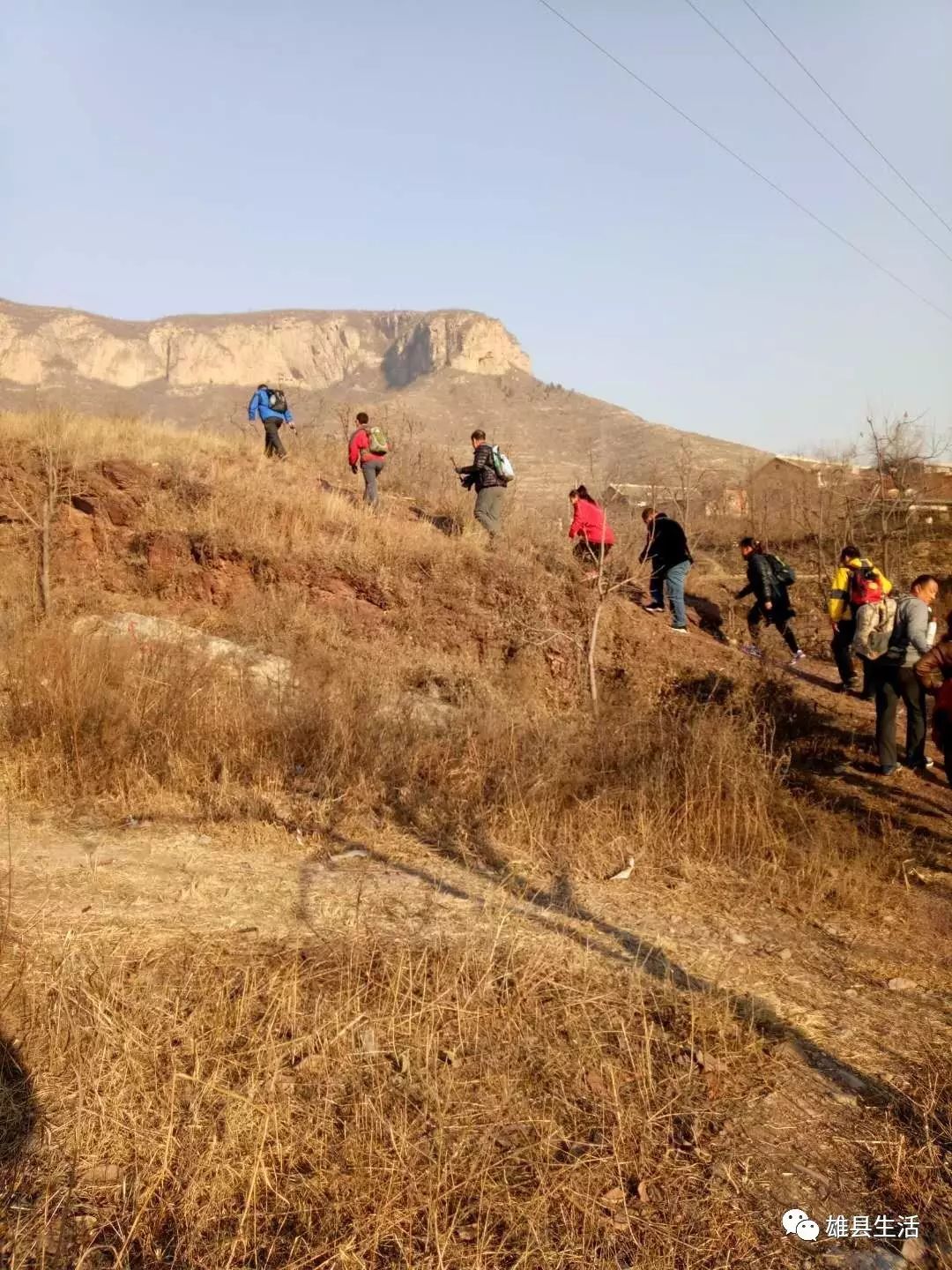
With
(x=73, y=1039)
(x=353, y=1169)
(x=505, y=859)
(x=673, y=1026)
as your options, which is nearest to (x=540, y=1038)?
(x=673, y=1026)

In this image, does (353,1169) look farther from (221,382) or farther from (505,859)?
(221,382)

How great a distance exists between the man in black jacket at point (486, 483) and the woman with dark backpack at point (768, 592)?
11.0 feet

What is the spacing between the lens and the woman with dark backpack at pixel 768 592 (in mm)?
12055

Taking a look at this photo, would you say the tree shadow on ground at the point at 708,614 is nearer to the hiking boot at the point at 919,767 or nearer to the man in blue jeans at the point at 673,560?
the man in blue jeans at the point at 673,560

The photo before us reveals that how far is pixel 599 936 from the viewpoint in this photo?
476 centimetres

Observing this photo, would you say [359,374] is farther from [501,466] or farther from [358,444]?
[501,466]

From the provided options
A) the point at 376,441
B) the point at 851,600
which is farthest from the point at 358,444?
the point at 851,600

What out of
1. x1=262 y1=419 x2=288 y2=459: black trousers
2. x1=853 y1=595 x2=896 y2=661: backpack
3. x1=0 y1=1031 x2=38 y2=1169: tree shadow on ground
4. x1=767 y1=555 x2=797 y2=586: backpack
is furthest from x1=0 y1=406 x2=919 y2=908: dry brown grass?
x1=262 y1=419 x2=288 y2=459: black trousers

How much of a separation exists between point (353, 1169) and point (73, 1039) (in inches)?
50.4

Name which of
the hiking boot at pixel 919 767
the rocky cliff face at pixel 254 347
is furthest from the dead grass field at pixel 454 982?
the rocky cliff face at pixel 254 347

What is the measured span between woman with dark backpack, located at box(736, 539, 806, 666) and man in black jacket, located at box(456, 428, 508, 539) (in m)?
3.34

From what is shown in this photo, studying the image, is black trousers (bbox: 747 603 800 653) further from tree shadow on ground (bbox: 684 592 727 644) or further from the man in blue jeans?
the man in blue jeans

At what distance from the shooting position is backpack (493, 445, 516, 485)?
12195mm

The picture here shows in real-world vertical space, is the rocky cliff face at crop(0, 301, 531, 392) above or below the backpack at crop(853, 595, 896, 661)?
above
